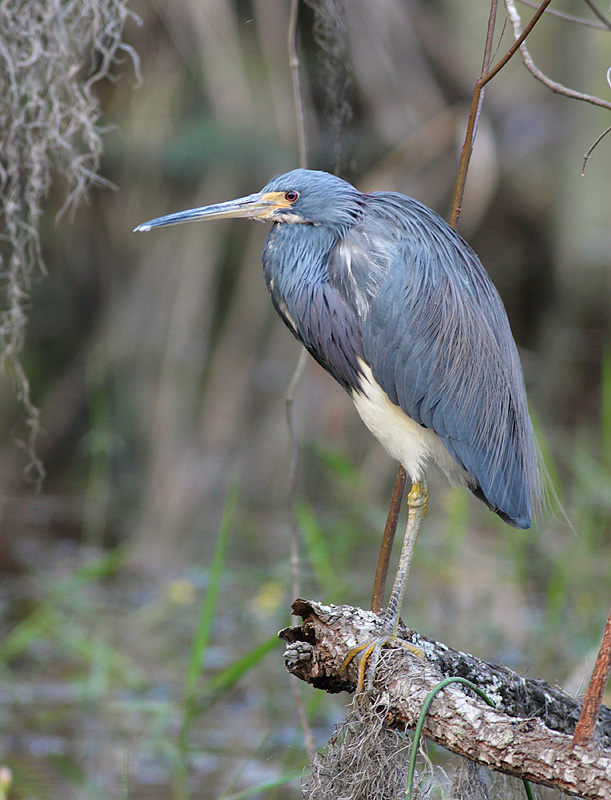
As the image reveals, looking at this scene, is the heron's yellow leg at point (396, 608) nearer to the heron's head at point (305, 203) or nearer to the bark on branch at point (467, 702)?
the bark on branch at point (467, 702)

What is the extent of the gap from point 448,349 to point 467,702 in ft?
3.09

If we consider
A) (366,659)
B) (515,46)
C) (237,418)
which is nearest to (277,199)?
(515,46)

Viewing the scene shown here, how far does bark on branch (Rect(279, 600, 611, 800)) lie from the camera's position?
1426 mm

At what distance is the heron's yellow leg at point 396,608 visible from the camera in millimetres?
1832

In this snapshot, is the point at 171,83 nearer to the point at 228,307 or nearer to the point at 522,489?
the point at 228,307

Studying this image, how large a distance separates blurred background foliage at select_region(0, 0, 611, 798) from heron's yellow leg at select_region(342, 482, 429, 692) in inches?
25.6

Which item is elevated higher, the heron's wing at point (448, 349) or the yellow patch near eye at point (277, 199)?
the yellow patch near eye at point (277, 199)

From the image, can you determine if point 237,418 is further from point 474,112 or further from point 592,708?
point 592,708

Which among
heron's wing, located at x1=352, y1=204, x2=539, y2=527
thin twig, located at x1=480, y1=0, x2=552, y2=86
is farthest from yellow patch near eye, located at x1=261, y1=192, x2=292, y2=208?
thin twig, located at x1=480, y1=0, x2=552, y2=86

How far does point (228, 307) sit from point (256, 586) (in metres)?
3.43

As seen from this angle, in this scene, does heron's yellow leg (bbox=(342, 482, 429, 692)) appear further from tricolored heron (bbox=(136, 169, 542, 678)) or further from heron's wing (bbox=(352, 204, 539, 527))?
Answer: heron's wing (bbox=(352, 204, 539, 527))

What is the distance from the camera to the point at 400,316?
2252 millimetres

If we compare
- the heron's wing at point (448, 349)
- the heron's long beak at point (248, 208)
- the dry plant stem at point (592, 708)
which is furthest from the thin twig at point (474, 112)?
the dry plant stem at point (592, 708)

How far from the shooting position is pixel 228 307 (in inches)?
309
